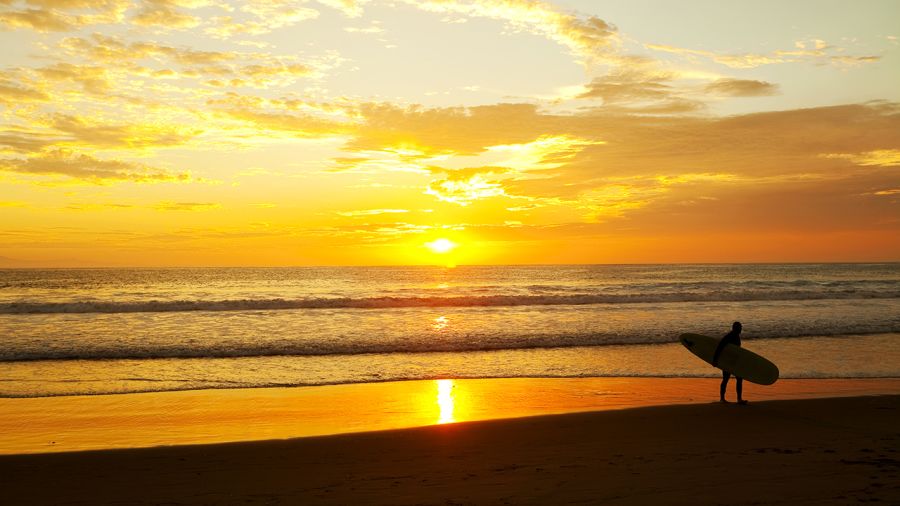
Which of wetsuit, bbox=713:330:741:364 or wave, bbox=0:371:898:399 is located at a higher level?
wetsuit, bbox=713:330:741:364

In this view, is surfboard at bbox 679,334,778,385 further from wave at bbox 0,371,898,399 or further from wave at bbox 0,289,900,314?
wave at bbox 0,289,900,314

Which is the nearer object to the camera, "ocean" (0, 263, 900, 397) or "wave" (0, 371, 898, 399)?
"wave" (0, 371, 898, 399)

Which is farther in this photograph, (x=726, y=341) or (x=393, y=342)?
(x=393, y=342)

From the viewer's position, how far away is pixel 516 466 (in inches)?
334

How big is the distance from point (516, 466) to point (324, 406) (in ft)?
18.7

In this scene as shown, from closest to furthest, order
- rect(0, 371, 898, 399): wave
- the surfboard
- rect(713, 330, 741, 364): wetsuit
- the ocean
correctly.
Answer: the surfboard → rect(713, 330, 741, 364): wetsuit → rect(0, 371, 898, 399): wave → the ocean

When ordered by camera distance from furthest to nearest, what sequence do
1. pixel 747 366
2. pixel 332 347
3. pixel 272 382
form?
pixel 332 347, pixel 272 382, pixel 747 366

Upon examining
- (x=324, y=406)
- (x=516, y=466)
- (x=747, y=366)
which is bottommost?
(x=324, y=406)

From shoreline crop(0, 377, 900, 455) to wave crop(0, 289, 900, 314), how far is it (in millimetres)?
26224

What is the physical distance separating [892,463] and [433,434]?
6.67 metres

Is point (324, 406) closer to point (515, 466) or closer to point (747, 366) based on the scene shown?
point (515, 466)

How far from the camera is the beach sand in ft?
24.3

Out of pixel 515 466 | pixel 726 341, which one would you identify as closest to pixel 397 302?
pixel 726 341

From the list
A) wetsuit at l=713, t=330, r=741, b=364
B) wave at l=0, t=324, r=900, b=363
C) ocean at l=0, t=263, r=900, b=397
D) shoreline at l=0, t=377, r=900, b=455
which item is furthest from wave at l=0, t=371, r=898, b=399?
wave at l=0, t=324, r=900, b=363
